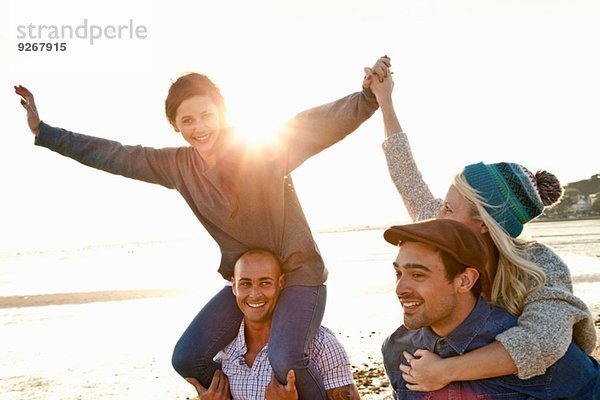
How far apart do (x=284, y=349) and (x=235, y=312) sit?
79cm

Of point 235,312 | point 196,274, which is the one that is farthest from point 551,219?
point 235,312

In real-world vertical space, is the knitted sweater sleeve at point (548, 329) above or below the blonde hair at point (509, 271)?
below

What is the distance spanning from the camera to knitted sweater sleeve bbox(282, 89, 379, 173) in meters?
4.63

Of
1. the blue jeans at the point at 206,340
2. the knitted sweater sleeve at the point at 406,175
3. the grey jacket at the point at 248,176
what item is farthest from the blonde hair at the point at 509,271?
the blue jeans at the point at 206,340

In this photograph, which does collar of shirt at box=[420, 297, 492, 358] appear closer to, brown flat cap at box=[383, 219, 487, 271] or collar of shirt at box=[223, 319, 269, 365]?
brown flat cap at box=[383, 219, 487, 271]

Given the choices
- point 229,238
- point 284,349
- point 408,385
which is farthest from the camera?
point 229,238

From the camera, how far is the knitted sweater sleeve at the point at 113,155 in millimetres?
5270

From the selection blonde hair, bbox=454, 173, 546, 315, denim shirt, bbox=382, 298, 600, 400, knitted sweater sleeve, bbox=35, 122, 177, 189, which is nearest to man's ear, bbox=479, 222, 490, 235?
blonde hair, bbox=454, 173, 546, 315

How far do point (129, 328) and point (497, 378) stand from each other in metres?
13.9

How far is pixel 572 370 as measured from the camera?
3.71 meters

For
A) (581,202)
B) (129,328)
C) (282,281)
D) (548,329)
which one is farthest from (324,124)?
(581,202)

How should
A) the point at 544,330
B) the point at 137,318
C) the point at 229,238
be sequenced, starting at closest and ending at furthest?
the point at 544,330, the point at 229,238, the point at 137,318

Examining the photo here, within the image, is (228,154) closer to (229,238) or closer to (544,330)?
(229,238)

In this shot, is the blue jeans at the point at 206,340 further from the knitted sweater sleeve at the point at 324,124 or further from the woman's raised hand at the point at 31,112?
the woman's raised hand at the point at 31,112
